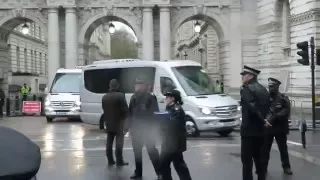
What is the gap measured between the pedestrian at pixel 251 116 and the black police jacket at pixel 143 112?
204cm

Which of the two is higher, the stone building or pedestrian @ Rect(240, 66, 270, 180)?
the stone building

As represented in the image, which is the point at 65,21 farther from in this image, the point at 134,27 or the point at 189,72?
the point at 189,72

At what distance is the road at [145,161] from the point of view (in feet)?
36.5

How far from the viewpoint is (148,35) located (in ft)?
133

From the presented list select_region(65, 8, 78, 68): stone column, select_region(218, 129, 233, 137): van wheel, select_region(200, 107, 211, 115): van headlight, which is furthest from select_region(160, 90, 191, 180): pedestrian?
select_region(65, 8, 78, 68): stone column

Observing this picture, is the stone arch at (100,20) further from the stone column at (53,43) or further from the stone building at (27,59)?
the stone building at (27,59)

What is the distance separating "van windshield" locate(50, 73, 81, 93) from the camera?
28.4m

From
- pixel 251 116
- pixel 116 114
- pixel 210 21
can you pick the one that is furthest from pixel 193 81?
pixel 210 21

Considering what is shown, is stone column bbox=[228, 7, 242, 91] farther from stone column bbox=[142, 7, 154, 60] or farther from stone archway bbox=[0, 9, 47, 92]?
stone archway bbox=[0, 9, 47, 92]

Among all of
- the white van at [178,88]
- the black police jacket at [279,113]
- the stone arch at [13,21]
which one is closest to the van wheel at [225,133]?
the white van at [178,88]

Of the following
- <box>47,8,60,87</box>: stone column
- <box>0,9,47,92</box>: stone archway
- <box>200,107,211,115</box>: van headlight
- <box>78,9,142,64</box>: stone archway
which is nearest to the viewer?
<box>200,107,211,115</box>: van headlight

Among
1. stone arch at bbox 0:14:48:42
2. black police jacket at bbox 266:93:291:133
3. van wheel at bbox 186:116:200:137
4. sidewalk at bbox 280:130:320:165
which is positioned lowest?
sidewalk at bbox 280:130:320:165

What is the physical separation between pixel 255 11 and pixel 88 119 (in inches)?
805

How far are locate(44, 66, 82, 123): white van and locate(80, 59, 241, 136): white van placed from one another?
5.22 meters
